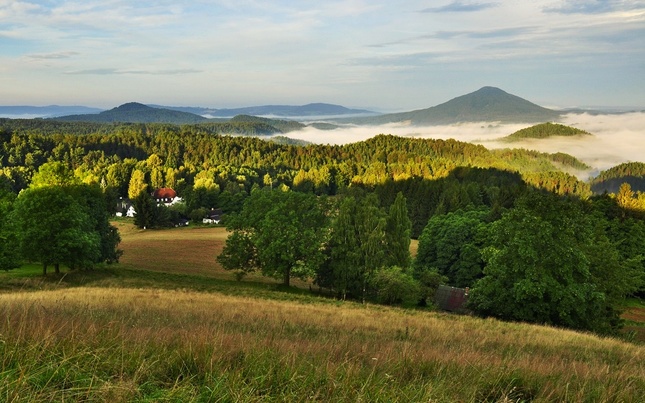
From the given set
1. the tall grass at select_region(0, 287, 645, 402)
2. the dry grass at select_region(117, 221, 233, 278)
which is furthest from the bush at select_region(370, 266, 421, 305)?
the tall grass at select_region(0, 287, 645, 402)

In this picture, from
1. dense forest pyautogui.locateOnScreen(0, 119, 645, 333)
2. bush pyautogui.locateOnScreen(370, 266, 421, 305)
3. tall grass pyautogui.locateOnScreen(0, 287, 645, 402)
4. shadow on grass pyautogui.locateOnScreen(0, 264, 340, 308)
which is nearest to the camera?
tall grass pyautogui.locateOnScreen(0, 287, 645, 402)

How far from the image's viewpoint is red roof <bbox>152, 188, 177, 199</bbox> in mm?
144425

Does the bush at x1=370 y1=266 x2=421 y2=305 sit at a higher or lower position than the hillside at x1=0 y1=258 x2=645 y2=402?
lower

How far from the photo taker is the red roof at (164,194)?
474 feet

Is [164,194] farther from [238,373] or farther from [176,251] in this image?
[238,373]

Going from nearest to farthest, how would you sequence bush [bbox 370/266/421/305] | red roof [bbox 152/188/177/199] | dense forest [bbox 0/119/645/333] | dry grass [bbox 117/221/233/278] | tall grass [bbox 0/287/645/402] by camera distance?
tall grass [bbox 0/287/645/402] < dense forest [bbox 0/119/645/333] < bush [bbox 370/266/421/305] < dry grass [bbox 117/221/233/278] < red roof [bbox 152/188/177/199]

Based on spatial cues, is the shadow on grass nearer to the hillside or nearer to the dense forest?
the dense forest

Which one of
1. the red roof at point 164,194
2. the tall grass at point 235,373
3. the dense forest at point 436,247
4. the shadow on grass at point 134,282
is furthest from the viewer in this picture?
the red roof at point 164,194

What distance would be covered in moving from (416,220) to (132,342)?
332 feet

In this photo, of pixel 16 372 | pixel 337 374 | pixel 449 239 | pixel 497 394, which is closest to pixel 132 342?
pixel 16 372

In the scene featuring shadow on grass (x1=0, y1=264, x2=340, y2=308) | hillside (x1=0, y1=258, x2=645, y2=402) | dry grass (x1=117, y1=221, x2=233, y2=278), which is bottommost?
dry grass (x1=117, y1=221, x2=233, y2=278)

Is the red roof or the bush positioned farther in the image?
the red roof

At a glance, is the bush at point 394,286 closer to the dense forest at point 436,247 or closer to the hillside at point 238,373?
the dense forest at point 436,247

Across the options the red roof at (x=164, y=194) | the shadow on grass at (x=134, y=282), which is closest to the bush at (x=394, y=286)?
the shadow on grass at (x=134, y=282)
